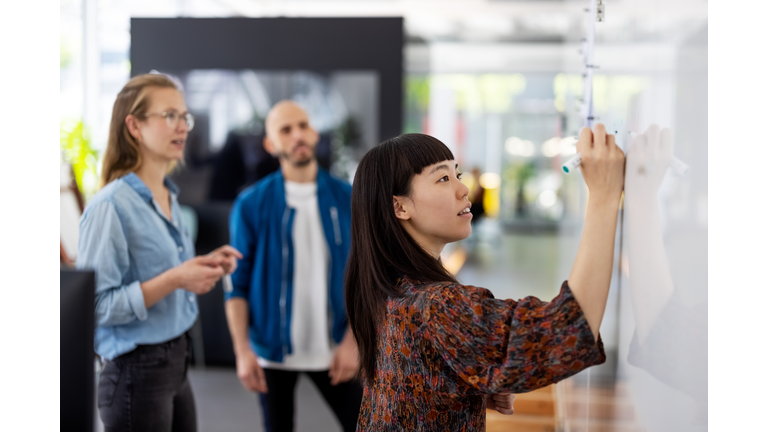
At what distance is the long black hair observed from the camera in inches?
48.3

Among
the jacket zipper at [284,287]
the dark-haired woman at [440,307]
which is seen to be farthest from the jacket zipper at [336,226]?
the dark-haired woman at [440,307]

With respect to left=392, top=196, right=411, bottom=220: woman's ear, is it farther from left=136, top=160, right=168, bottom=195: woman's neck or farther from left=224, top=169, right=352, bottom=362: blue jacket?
left=224, top=169, right=352, bottom=362: blue jacket

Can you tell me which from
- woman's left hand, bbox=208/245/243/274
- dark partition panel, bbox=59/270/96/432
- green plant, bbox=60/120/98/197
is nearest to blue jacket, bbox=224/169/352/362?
woman's left hand, bbox=208/245/243/274

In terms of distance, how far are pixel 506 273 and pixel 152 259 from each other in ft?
25.5

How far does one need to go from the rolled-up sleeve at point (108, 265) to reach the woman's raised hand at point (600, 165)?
1.31 meters

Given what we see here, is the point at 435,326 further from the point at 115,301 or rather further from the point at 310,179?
the point at 310,179

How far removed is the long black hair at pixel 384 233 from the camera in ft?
4.02

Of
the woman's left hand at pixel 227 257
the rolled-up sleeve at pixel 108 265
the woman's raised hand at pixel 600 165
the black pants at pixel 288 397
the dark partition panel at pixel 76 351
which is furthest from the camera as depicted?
the black pants at pixel 288 397

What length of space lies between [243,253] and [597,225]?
1824 mm

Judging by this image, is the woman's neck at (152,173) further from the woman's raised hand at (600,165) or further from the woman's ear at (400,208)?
the woman's raised hand at (600,165)

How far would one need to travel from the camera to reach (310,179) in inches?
107

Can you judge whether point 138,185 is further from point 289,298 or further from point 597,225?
point 597,225
